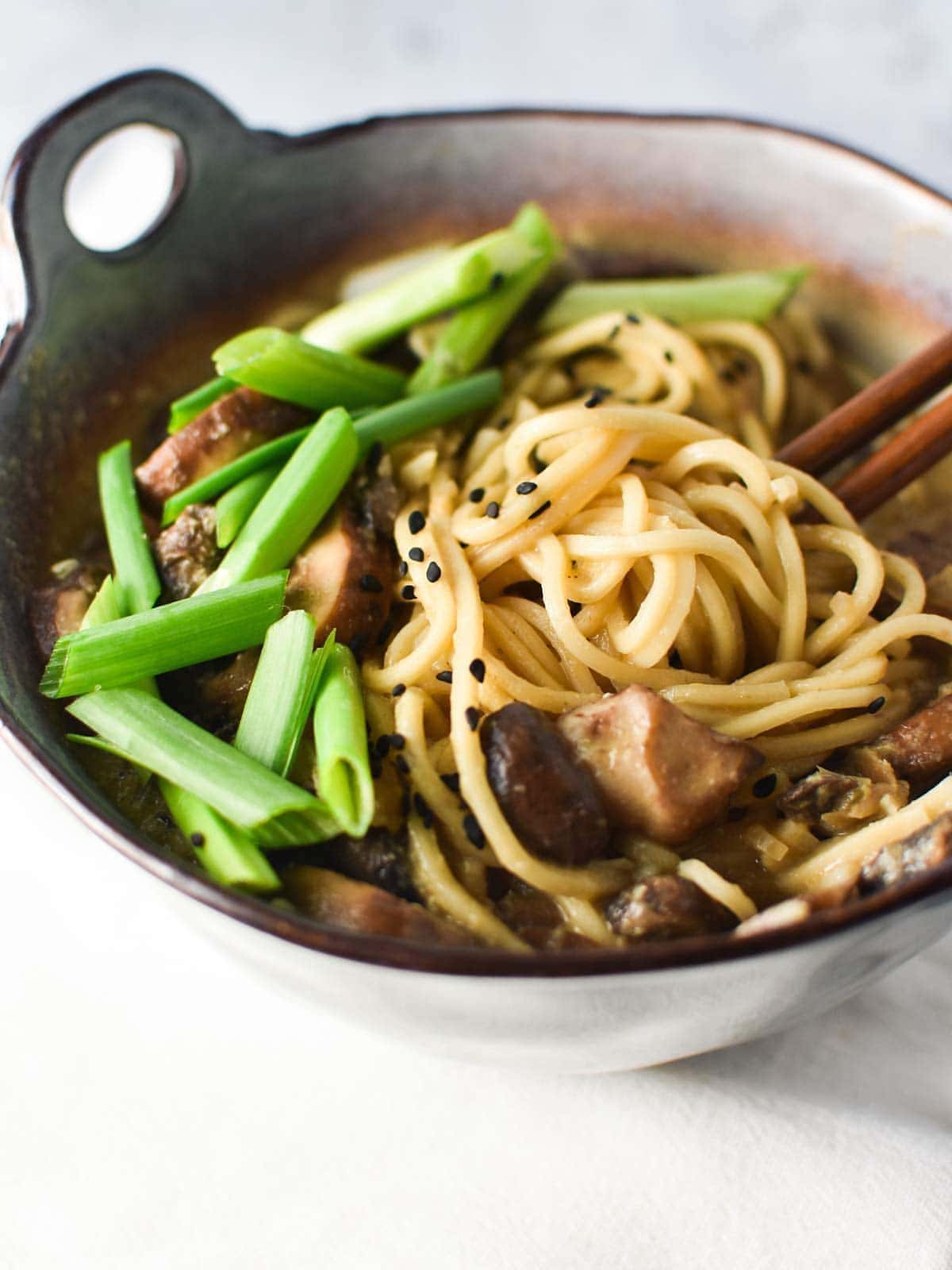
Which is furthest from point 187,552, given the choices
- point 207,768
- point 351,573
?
point 207,768

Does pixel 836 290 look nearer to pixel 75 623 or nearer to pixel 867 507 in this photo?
pixel 867 507

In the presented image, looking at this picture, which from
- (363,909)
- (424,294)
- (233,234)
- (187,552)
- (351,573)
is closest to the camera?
(363,909)

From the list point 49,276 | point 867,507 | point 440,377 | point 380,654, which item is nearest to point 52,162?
point 49,276

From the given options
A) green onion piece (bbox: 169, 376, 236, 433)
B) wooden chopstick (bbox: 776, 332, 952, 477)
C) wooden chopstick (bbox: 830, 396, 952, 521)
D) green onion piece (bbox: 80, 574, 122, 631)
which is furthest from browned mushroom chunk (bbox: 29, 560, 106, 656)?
wooden chopstick (bbox: 830, 396, 952, 521)

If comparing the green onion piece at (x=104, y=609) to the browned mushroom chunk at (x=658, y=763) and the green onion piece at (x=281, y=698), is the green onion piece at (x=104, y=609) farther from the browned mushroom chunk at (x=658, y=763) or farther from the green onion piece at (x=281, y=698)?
the browned mushroom chunk at (x=658, y=763)

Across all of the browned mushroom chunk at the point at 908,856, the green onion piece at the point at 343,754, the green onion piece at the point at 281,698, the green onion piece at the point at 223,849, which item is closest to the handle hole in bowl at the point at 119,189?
the green onion piece at the point at 281,698

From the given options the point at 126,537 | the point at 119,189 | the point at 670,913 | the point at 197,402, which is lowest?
the point at 670,913

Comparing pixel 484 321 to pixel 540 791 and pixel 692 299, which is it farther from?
pixel 540 791
